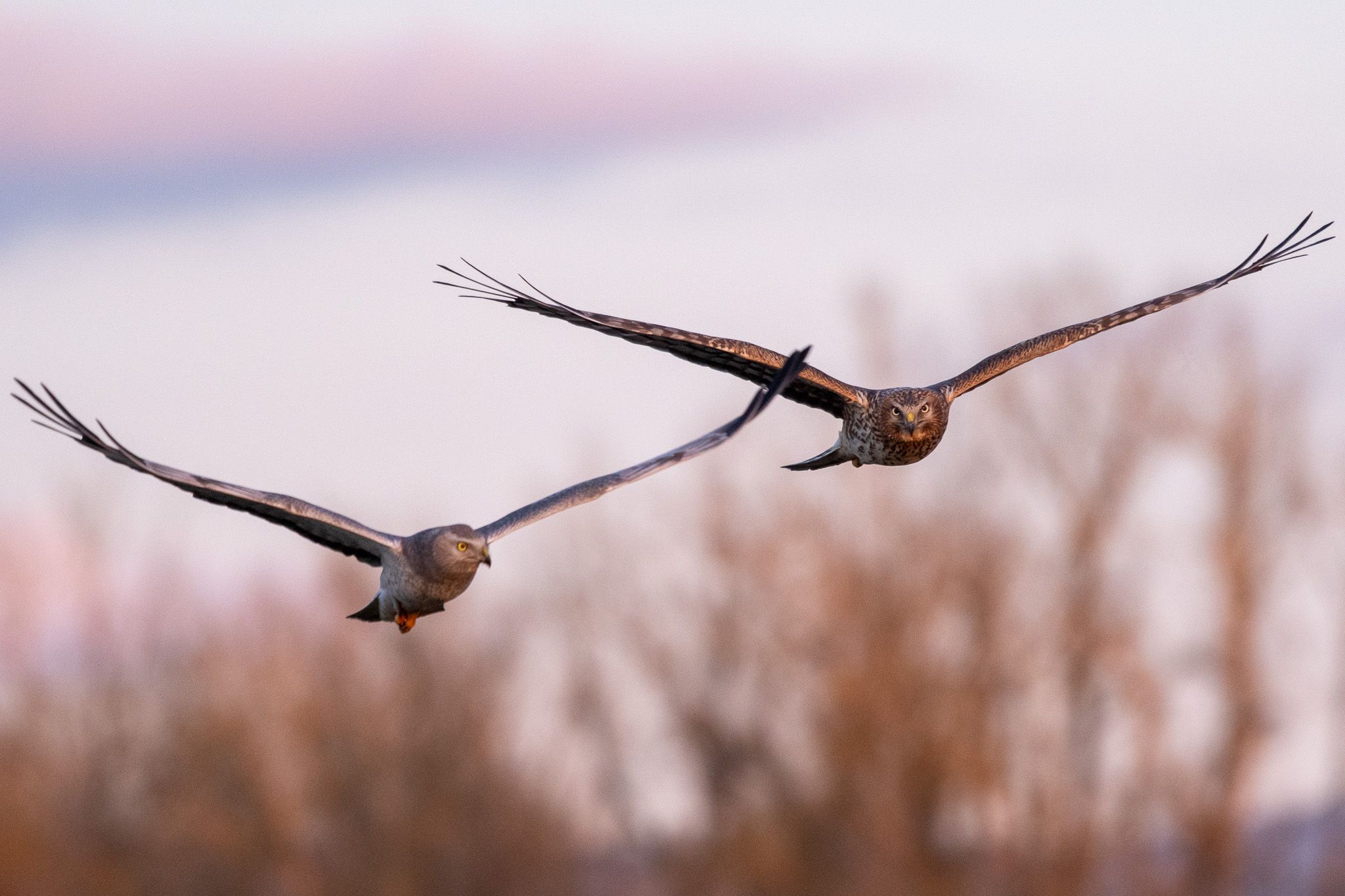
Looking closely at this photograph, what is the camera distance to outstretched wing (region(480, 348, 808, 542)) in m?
11.3

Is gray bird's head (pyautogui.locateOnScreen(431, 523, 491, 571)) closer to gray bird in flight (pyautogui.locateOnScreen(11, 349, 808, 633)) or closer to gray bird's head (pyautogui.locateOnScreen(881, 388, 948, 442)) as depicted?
gray bird in flight (pyautogui.locateOnScreen(11, 349, 808, 633))

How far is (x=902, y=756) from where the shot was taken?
42.0 meters

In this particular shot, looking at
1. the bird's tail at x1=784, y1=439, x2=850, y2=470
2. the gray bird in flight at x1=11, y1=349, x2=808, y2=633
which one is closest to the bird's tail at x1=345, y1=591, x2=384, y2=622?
the gray bird in flight at x1=11, y1=349, x2=808, y2=633

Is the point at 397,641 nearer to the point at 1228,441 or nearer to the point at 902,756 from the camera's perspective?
the point at 902,756

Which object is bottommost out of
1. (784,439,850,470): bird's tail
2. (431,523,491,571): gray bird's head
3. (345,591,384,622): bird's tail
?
(345,591,384,622): bird's tail

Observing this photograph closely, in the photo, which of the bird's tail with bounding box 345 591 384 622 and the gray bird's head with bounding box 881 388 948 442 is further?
the gray bird's head with bounding box 881 388 948 442

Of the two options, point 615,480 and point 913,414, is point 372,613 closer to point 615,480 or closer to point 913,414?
point 615,480

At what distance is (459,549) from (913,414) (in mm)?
2968

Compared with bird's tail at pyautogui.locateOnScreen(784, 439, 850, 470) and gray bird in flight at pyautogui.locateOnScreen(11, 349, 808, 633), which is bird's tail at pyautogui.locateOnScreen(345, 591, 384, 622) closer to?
gray bird in flight at pyautogui.locateOnScreen(11, 349, 808, 633)

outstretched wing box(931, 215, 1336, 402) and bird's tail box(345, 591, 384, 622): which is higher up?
outstretched wing box(931, 215, 1336, 402)

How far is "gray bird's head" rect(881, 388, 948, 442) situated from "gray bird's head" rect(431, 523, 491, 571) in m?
2.68

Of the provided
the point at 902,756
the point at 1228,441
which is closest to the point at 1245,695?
the point at 1228,441

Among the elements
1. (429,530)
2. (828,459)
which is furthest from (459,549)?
(828,459)

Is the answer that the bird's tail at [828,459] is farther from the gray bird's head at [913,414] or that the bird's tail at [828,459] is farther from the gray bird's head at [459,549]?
the gray bird's head at [459,549]
